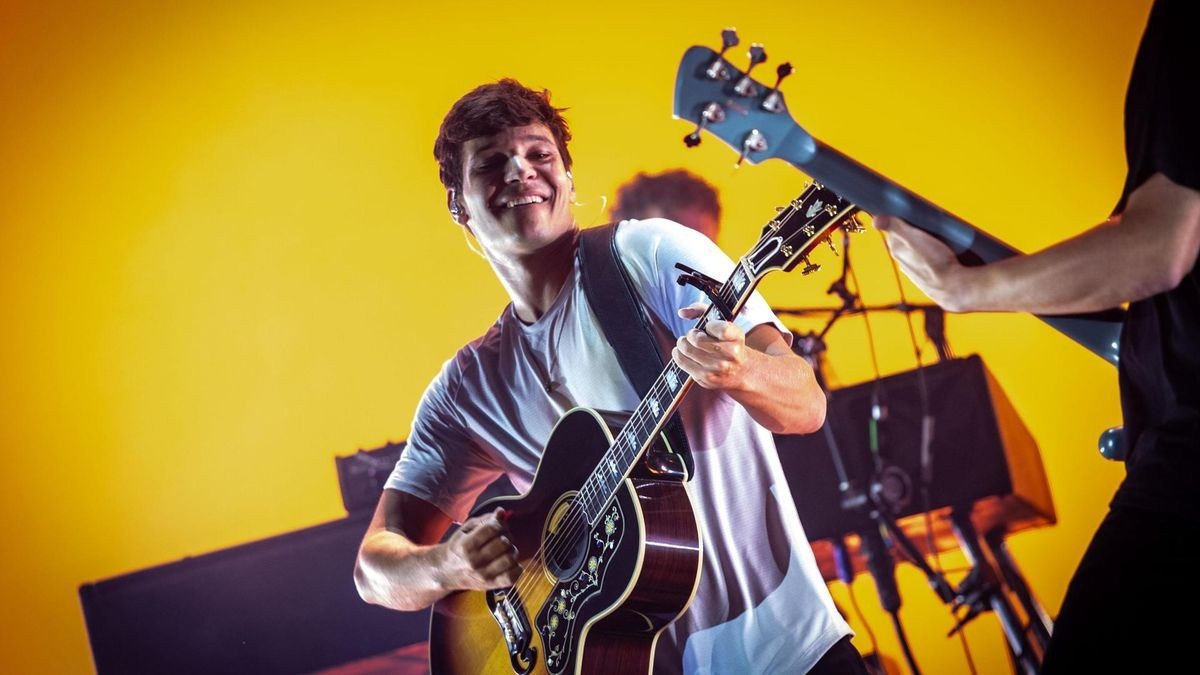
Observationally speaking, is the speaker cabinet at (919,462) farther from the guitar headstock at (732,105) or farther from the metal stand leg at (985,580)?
the guitar headstock at (732,105)

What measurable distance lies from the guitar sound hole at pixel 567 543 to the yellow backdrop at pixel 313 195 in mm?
858

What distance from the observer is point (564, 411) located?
2.63 metres

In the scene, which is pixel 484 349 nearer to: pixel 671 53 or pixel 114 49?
pixel 671 53

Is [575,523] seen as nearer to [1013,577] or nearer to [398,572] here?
[398,572]

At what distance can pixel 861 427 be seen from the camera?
2846mm

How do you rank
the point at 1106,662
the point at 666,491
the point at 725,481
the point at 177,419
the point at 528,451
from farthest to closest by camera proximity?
the point at 177,419 < the point at 528,451 < the point at 725,481 < the point at 666,491 < the point at 1106,662

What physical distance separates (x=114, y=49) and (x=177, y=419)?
1179mm

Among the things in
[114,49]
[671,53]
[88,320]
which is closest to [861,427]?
[671,53]

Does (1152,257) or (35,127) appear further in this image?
(35,127)

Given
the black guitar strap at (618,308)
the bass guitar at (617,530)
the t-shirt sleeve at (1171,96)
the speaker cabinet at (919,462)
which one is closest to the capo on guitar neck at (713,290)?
the bass guitar at (617,530)

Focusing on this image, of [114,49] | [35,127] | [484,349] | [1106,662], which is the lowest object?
[1106,662]

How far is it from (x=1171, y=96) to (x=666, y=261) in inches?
48.9

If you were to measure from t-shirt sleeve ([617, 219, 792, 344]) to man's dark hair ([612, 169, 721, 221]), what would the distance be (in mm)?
378

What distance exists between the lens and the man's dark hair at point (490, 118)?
2.76 meters
